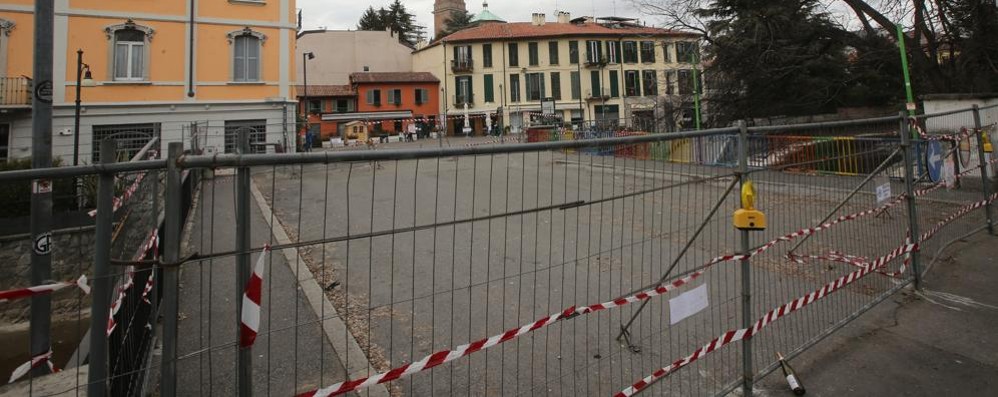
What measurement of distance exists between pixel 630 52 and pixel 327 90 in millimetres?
32287

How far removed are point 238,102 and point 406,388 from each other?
71.1 ft

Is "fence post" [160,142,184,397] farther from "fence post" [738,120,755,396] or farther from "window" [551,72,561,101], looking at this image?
"window" [551,72,561,101]

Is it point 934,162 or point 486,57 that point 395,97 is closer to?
point 486,57

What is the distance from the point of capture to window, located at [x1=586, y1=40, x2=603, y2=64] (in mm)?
53812

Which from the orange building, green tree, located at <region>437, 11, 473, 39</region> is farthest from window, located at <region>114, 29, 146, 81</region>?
green tree, located at <region>437, 11, 473, 39</region>

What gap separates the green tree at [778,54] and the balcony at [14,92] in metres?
26.0

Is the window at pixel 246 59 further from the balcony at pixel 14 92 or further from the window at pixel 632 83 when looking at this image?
the window at pixel 632 83

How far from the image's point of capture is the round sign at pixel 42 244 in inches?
122

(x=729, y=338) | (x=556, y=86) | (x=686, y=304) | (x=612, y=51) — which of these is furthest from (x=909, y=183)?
(x=612, y=51)

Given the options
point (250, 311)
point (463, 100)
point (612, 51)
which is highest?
point (612, 51)

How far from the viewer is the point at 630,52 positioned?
54750 millimetres

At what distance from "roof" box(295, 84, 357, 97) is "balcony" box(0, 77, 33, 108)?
108 feet

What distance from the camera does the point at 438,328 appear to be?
14.4ft

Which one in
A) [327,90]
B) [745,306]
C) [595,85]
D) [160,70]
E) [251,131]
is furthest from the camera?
[595,85]
